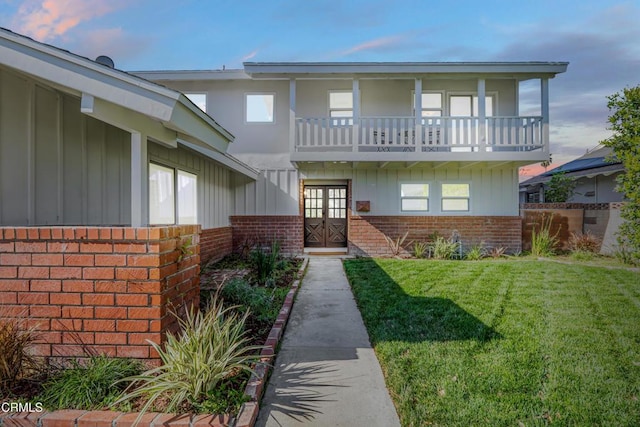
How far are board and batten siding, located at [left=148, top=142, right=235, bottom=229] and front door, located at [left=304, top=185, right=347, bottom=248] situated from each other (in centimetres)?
265

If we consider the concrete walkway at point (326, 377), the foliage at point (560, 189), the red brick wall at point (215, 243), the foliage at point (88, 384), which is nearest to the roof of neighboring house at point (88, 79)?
the foliage at point (88, 384)

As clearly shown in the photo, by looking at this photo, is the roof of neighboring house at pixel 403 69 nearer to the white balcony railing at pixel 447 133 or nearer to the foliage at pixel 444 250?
the white balcony railing at pixel 447 133

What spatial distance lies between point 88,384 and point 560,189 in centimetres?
1755

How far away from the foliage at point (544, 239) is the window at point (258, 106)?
9.46 meters

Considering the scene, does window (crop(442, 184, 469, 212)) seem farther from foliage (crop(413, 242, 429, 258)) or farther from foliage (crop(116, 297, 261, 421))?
foliage (crop(116, 297, 261, 421))

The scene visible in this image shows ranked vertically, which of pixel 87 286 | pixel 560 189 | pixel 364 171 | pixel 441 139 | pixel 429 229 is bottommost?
pixel 87 286

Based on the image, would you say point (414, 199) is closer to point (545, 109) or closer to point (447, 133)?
point (447, 133)

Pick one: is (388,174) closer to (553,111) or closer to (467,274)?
(467,274)

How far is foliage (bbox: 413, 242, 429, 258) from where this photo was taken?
398 inches

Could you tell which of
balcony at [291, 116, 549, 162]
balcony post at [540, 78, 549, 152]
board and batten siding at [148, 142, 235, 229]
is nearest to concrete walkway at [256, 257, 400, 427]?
board and batten siding at [148, 142, 235, 229]

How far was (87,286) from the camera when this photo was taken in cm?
268

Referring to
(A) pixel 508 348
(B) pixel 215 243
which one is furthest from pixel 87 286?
(B) pixel 215 243

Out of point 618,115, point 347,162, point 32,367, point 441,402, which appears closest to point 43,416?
point 32,367

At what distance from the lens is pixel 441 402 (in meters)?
2.55
